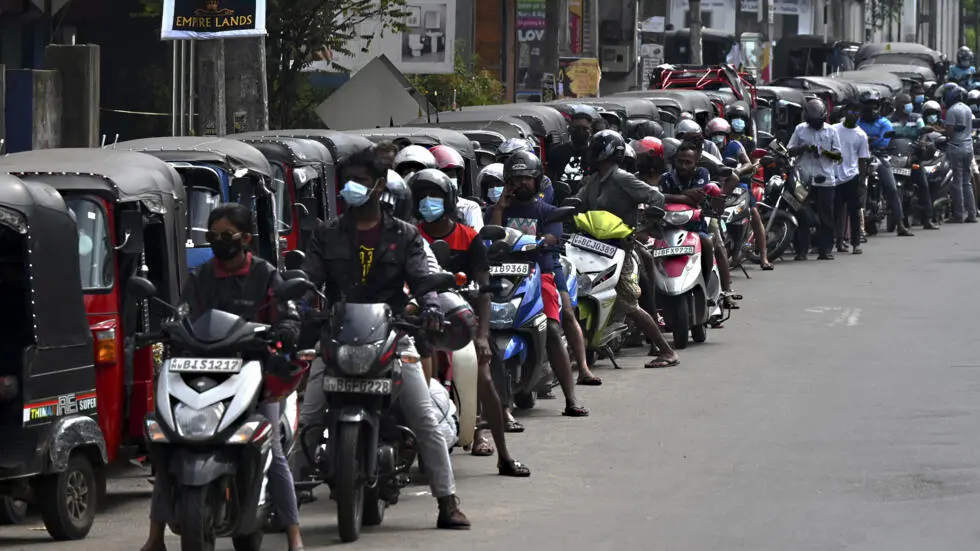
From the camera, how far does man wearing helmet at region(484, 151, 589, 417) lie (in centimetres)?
1270

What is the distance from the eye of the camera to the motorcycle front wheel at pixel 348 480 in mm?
8766

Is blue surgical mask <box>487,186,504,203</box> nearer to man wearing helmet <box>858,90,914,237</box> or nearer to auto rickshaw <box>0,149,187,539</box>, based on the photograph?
auto rickshaw <box>0,149,187,539</box>

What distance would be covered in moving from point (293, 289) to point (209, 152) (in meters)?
6.05

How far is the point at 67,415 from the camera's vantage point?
9.75 meters

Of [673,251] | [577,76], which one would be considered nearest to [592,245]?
[673,251]

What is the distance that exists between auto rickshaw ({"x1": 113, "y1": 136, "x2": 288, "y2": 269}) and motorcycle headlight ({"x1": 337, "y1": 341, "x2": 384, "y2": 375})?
199 inches

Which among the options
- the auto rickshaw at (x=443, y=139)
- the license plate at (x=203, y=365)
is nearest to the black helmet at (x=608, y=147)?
the auto rickshaw at (x=443, y=139)

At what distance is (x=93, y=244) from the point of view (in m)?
10.5

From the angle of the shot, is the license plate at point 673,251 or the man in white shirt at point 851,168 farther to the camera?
the man in white shirt at point 851,168

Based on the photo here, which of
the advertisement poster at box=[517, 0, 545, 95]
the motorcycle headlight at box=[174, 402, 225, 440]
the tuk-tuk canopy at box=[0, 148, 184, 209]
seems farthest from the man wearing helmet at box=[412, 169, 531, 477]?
the advertisement poster at box=[517, 0, 545, 95]

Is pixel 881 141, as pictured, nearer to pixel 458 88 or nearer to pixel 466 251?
pixel 458 88

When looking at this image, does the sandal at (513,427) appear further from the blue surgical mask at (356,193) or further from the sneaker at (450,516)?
the blue surgical mask at (356,193)

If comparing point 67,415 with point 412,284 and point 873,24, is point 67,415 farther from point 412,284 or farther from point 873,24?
point 873,24

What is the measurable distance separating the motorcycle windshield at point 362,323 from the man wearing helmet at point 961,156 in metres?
23.0
